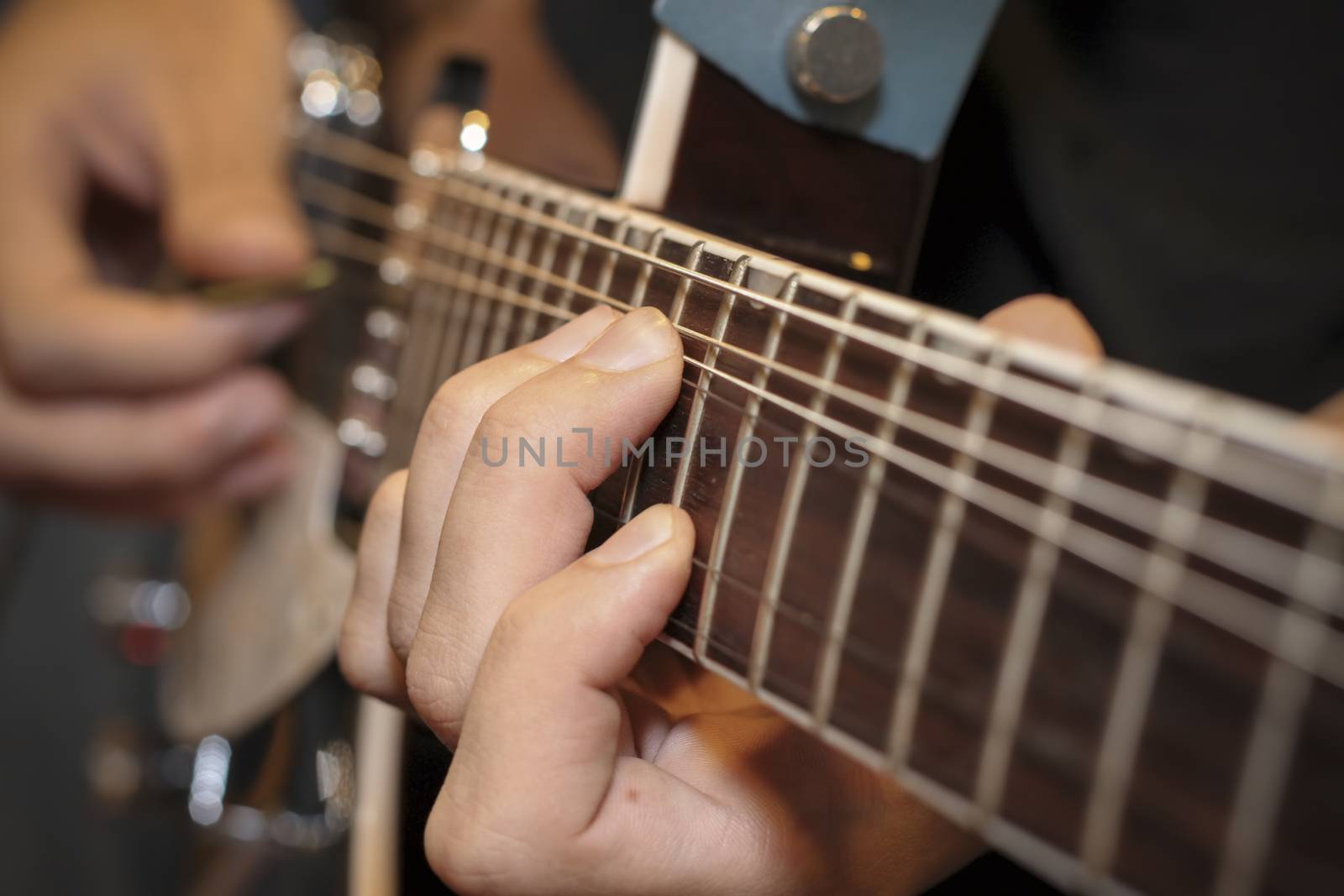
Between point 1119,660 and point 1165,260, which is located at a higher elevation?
point 1165,260

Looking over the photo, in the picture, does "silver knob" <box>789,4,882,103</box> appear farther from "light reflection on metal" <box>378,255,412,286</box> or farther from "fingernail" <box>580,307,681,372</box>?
"light reflection on metal" <box>378,255,412,286</box>

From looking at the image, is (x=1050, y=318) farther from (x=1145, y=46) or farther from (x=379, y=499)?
(x=379, y=499)

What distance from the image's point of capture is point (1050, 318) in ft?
1.13

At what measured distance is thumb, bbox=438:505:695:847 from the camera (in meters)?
0.34

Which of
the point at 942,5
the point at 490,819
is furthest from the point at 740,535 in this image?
the point at 942,5

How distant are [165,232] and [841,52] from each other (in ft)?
3.08

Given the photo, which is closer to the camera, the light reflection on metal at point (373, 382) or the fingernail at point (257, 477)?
the light reflection on metal at point (373, 382)

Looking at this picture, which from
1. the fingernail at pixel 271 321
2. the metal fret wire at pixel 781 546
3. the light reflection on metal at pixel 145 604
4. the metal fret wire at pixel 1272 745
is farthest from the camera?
the light reflection on metal at pixel 145 604

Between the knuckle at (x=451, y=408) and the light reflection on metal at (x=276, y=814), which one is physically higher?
the knuckle at (x=451, y=408)

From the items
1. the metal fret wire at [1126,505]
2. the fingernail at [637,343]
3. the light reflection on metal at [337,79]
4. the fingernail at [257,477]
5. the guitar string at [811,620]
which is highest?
the light reflection on metal at [337,79]

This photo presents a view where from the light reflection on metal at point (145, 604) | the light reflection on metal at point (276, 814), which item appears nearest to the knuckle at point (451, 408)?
the light reflection on metal at point (276, 814)

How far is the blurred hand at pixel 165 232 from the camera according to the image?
2.79ft

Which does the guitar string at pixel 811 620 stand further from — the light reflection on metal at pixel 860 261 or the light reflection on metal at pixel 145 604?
the light reflection on metal at pixel 145 604

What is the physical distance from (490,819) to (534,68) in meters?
0.67
